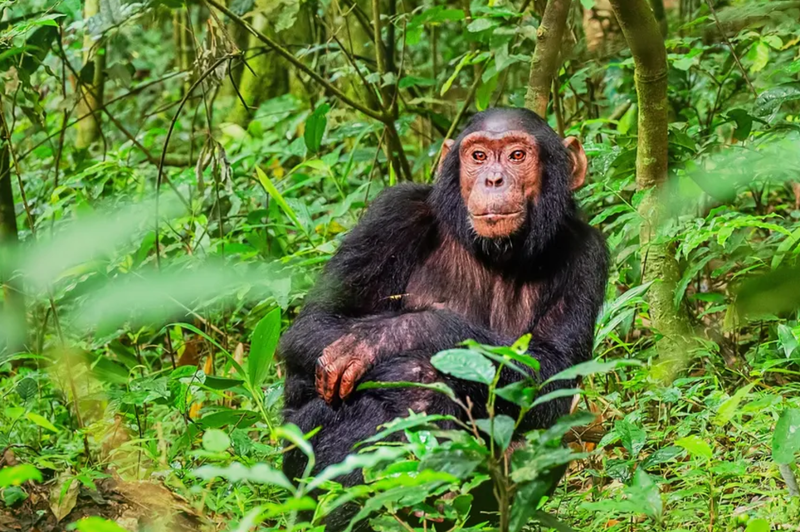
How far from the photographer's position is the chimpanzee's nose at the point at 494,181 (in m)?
3.73

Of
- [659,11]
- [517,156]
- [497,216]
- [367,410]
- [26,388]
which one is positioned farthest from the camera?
[659,11]

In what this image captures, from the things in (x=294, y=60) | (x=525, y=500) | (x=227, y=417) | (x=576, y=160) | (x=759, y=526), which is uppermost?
(x=294, y=60)

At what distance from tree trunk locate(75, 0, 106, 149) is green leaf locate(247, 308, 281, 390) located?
9.16ft

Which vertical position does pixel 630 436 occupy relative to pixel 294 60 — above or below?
below

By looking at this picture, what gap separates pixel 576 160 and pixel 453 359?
2108 mm

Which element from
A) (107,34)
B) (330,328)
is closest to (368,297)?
(330,328)

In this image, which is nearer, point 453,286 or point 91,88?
point 453,286

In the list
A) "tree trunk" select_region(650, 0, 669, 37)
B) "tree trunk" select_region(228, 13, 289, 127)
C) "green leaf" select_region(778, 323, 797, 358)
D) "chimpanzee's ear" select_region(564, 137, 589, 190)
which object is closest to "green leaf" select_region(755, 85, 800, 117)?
"chimpanzee's ear" select_region(564, 137, 589, 190)

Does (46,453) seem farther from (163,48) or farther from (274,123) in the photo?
(163,48)

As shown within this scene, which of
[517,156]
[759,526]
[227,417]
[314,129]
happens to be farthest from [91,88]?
[759,526]

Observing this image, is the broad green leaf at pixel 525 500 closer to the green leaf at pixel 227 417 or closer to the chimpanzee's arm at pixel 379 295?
the chimpanzee's arm at pixel 379 295

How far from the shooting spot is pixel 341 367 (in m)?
3.58

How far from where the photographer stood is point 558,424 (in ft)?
7.32

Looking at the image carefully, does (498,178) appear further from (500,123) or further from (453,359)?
(453,359)
